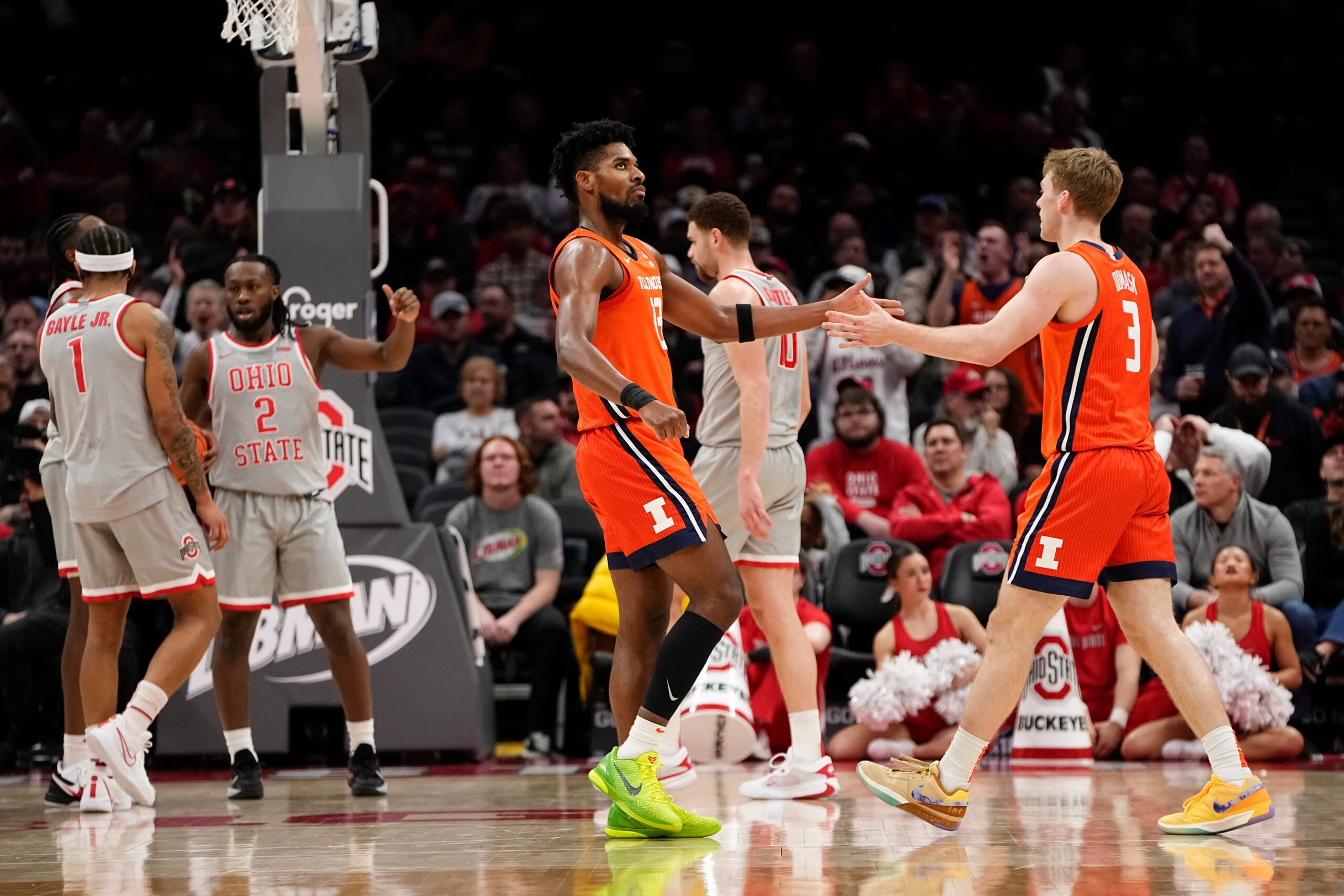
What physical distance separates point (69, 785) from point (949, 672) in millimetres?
4080

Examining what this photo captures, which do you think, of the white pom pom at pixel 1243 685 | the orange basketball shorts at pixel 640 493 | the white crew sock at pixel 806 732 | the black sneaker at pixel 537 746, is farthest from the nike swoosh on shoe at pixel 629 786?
the white pom pom at pixel 1243 685

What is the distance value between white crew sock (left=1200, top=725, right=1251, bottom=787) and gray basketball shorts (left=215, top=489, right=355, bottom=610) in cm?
347

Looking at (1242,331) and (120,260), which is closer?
(120,260)

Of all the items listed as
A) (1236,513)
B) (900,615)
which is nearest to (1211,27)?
(1236,513)

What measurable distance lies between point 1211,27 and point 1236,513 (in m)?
9.83

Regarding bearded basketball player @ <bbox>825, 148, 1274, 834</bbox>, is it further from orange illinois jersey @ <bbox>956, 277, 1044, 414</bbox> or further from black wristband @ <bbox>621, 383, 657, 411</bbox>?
orange illinois jersey @ <bbox>956, 277, 1044, 414</bbox>

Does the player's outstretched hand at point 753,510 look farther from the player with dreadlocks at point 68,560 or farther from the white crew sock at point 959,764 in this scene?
the player with dreadlocks at point 68,560

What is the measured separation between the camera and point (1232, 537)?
799 cm

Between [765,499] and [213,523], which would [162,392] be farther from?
[765,499]

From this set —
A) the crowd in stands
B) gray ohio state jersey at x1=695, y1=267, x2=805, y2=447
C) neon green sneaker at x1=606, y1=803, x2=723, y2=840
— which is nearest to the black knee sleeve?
neon green sneaker at x1=606, y1=803, x2=723, y2=840

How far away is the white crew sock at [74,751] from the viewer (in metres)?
6.27

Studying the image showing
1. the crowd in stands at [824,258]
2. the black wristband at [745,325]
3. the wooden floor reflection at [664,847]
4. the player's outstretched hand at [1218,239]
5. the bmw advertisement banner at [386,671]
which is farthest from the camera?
the player's outstretched hand at [1218,239]

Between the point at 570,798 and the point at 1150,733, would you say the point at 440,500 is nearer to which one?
the point at 570,798

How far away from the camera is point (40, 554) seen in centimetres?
806
